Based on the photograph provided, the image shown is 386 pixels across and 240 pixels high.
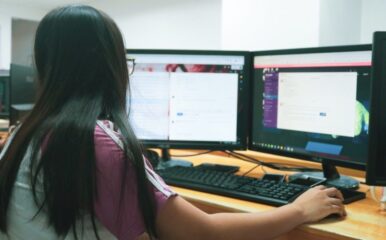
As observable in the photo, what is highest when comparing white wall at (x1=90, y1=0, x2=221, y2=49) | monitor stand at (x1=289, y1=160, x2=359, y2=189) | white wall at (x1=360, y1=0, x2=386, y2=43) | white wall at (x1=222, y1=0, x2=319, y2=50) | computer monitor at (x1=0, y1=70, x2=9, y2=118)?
white wall at (x1=90, y1=0, x2=221, y2=49)

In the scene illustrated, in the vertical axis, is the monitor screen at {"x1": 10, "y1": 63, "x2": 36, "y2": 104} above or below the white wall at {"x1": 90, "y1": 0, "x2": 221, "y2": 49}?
below

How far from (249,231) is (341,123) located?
53 cm

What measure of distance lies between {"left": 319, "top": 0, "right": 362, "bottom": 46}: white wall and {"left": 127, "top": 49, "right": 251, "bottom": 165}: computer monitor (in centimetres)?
119

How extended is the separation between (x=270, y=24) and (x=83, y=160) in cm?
211

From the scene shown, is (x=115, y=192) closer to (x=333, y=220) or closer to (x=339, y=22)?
(x=333, y=220)

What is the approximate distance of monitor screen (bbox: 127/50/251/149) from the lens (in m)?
1.53

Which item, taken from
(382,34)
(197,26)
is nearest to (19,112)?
(382,34)

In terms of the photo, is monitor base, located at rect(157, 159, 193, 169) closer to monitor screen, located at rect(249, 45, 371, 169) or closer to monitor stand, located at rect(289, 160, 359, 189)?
monitor screen, located at rect(249, 45, 371, 169)

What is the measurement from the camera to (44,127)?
0.78 meters

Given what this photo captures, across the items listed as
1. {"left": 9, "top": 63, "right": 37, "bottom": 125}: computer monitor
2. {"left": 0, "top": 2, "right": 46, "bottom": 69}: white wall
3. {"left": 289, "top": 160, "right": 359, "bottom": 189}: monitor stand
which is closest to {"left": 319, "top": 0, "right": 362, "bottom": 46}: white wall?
{"left": 289, "top": 160, "right": 359, "bottom": 189}: monitor stand

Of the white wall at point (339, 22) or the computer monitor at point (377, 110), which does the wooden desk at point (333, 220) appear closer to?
the computer monitor at point (377, 110)

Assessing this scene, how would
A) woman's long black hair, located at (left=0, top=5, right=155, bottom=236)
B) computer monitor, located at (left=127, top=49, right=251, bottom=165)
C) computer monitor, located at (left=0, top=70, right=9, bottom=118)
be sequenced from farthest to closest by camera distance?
1. computer monitor, located at (left=0, top=70, right=9, bottom=118)
2. computer monitor, located at (left=127, top=49, right=251, bottom=165)
3. woman's long black hair, located at (left=0, top=5, right=155, bottom=236)

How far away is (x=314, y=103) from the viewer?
4.31ft

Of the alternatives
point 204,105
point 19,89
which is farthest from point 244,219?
point 19,89
